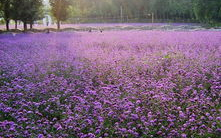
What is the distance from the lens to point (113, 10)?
79.9 m

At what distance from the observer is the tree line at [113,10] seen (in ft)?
98.0

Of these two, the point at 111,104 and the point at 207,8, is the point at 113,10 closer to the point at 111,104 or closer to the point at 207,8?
the point at 207,8

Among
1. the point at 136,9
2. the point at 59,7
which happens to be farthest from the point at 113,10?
the point at 59,7

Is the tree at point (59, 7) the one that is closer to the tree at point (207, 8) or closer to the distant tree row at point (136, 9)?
the tree at point (207, 8)

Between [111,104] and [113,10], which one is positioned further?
[113,10]

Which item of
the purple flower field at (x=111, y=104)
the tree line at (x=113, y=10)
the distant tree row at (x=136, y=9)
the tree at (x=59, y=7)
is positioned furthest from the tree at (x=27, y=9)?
the distant tree row at (x=136, y=9)

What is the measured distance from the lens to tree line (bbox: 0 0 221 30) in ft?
98.0

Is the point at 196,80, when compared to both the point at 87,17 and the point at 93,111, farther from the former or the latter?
the point at 87,17

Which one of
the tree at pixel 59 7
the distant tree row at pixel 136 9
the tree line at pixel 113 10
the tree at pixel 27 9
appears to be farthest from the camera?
the distant tree row at pixel 136 9

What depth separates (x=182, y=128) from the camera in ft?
11.7

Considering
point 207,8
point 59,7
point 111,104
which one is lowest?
point 111,104

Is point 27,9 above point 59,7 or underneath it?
underneath

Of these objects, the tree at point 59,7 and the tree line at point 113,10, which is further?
the tree at point 59,7

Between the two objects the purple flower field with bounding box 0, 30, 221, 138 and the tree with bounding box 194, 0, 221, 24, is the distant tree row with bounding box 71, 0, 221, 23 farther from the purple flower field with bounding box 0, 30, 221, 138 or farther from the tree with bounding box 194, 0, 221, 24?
the purple flower field with bounding box 0, 30, 221, 138
